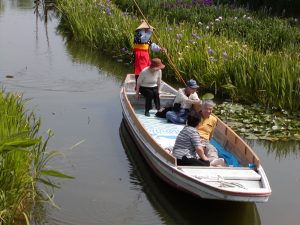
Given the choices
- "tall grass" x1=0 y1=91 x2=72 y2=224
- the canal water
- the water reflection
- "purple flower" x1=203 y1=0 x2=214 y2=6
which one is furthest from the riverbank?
"tall grass" x1=0 y1=91 x2=72 y2=224

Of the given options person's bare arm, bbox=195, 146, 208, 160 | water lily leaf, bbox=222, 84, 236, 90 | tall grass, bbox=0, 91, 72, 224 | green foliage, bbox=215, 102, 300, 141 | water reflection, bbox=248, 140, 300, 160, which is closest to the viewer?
tall grass, bbox=0, 91, 72, 224

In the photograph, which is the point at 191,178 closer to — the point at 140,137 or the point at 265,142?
the point at 140,137

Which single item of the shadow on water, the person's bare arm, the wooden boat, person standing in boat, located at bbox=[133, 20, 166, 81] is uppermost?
person standing in boat, located at bbox=[133, 20, 166, 81]

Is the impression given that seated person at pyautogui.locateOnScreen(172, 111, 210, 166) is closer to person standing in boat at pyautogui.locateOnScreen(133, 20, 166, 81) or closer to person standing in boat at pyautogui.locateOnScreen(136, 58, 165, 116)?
person standing in boat at pyautogui.locateOnScreen(136, 58, 165, 116)

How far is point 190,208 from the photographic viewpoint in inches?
287

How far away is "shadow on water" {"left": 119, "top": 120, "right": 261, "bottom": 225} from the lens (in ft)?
23.0

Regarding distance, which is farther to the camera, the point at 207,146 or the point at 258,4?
the point at 258,4

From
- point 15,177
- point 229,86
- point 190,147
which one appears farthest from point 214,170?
point 229,86

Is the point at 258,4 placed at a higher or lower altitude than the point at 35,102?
higher

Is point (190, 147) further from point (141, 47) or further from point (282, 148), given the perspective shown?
point (141, 47)

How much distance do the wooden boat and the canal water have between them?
1.20ft

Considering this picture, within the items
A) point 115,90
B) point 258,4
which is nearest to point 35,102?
point 115,90

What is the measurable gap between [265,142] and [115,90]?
492cm

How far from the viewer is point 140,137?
8.70 meters
